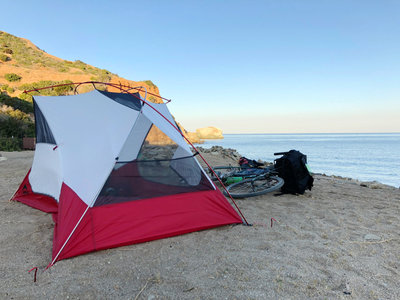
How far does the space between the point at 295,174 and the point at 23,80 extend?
128ft

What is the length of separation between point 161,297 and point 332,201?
14.2 ft

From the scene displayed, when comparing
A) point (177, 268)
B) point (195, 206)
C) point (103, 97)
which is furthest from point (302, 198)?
point (103, 97)

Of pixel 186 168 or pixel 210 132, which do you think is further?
pixel 210 132

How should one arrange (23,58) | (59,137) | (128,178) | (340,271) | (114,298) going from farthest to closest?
(23,58) < (59,137) < (128,178) < (340,271) < (114,298)

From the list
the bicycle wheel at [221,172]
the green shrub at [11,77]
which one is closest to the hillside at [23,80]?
the green shrub at [11,77]

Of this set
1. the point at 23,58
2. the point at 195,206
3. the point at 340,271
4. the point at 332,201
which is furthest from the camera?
the point at 23,58

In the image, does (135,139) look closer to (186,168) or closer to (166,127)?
(166,127)

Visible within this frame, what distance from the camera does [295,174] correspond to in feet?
17.7

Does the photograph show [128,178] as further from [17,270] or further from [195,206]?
[17,270]

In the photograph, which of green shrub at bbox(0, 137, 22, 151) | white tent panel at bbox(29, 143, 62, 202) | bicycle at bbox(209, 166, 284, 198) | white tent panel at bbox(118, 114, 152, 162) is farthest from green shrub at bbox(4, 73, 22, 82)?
white tent panel at bbox(118, 114, 152, 162)

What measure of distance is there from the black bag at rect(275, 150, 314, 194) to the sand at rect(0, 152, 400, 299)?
1.28 metres

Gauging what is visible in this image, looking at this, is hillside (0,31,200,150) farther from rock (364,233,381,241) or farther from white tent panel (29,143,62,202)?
rock (364,233,381,241)

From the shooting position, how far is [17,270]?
2584 mm

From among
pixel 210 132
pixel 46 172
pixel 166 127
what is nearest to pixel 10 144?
pixel 46 172
